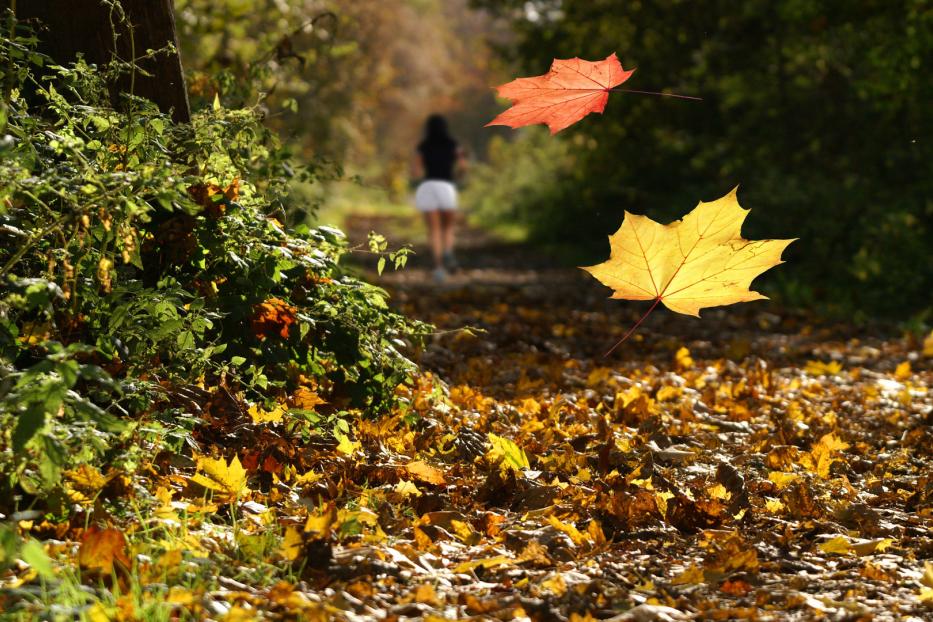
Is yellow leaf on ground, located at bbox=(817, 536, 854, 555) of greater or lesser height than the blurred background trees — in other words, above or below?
below

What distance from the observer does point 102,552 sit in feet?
7.11

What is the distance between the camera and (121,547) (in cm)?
219

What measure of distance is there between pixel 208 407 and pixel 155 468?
1.28ft

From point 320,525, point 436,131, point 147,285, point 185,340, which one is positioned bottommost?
point 320,525

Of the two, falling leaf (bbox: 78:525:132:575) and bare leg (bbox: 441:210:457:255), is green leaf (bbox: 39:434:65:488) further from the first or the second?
bare leg (bbox: 441:210:457:255)

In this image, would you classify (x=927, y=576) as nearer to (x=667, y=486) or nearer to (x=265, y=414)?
(x=667, y=486)

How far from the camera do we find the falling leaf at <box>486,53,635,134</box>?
9.92ft

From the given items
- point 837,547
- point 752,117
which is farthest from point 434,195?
point 837,547

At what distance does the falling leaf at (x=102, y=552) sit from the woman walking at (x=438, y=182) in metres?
8.37

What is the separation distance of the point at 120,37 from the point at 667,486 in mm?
2358

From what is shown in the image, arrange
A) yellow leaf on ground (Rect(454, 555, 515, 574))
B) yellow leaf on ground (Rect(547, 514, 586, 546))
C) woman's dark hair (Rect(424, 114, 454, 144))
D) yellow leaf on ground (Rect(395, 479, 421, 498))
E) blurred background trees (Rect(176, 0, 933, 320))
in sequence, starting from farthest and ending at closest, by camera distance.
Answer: woman's dark hair (Rect(424, 114, 454, 144)) → blurred background trees (Rect(176, 0, 933, 320)) → yellow leaf on ground (Rect(395, 479, 421, 498)) → yellow leaf on ground (Rect(547, 514, 586, 546)) → yellow leaf on ground (Rect(454, 555, 515, 574))

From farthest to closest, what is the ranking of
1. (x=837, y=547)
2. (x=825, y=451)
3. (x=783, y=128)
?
(x=783, y=128) → (x=825, y=451) → (x=837, y=547)

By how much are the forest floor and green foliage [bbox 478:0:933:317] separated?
3940mm

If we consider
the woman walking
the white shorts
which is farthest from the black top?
the white shorts
